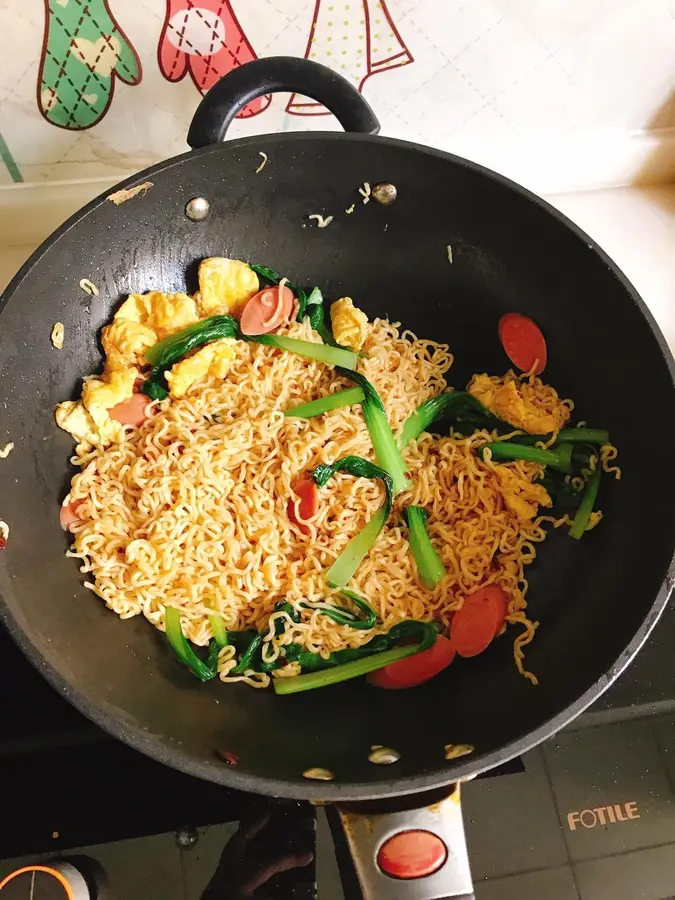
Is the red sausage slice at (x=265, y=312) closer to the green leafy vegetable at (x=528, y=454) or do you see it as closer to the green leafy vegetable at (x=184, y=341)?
the green leafy vegetable at (x=184, y=341)

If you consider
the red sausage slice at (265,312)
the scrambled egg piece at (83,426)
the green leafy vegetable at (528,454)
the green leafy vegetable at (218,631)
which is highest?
the red sausage slice at (265,312)

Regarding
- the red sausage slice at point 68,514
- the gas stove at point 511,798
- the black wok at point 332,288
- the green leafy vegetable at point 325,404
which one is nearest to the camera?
the black wok at point 332,288

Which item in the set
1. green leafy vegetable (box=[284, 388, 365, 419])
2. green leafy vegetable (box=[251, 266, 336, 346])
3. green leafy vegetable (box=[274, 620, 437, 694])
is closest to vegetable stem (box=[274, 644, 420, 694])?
green leafy vegetable (box=[274, 620, 437, 694])

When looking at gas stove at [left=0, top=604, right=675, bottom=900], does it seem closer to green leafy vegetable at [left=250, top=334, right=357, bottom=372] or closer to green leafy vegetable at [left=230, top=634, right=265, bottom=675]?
green leafy vegetable at [left=230, top=634, right=265, bottom=675]

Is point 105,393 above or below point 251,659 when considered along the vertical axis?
above

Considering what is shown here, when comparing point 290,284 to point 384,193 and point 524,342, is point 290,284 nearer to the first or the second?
point 384,193

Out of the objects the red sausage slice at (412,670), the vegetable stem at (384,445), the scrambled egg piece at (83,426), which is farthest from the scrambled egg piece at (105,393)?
the red sausage slice at (412,670)

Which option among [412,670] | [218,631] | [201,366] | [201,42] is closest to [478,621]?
[412,670]
